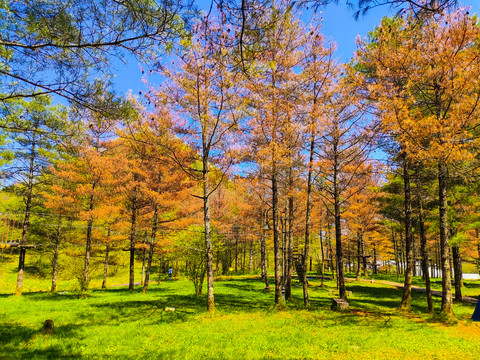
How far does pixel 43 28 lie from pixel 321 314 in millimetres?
11521

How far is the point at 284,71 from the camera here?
12.1 metres

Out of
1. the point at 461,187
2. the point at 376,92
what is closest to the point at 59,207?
the point at 376,92

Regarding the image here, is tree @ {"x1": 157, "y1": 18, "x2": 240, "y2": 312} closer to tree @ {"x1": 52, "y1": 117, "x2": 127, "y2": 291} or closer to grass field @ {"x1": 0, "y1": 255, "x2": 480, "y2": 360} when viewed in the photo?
grass field @ {"x1": 0, "y1": 255, "x2": 480, "y2": 360}

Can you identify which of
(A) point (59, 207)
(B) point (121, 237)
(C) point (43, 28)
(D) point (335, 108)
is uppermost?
(D) point (335, 108)

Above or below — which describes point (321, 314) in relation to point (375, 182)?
below

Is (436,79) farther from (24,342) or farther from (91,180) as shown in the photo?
(91,180)

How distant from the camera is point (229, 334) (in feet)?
23.9

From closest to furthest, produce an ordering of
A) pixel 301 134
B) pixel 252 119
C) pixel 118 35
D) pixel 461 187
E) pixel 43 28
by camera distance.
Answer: pixel 43 28, pixel 118 35, pixel 252 119, pixel 301 134, pixel 461 187

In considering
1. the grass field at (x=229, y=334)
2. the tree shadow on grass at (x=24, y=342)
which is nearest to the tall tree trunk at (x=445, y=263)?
the grass field at (x=229, y=334)

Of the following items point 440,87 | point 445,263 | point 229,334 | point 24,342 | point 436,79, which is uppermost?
point 436,79

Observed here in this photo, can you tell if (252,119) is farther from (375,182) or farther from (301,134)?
(375,182)

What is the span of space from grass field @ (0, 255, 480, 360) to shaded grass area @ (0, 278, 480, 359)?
22 mm

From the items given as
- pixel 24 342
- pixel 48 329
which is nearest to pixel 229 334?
pixel 48 329

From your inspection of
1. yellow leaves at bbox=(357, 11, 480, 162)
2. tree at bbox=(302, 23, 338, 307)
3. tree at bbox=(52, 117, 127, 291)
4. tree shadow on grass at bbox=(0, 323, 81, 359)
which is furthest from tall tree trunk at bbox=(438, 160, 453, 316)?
tree at bbox=(52, 117, 127, 291)
